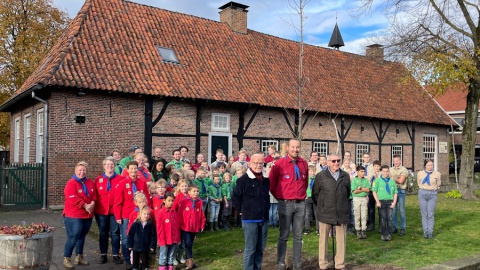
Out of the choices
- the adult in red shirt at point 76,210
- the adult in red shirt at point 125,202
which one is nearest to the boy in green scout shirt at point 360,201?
the adult in red shirt at point 125,202

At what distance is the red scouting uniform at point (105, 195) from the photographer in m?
7.04

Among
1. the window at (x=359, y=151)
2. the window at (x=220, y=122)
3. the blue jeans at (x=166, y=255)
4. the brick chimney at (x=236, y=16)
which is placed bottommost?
the blue jeans at (x=166, y=255)

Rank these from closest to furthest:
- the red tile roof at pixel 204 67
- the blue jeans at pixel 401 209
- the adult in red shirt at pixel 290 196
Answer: the adult in red shirt at pixel 290 196 → the blue jeans at pixel 401 209 → the red tile roof at pixel 204 67

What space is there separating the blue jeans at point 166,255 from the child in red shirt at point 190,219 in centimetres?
36

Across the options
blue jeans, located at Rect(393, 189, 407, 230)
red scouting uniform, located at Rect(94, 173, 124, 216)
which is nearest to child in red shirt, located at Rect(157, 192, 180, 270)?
red scouting uniform, located at Rect(94, 173, 124, 216)

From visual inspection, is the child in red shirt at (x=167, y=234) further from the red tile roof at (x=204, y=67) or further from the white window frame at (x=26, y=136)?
the white window frame at (x=26, y=136)

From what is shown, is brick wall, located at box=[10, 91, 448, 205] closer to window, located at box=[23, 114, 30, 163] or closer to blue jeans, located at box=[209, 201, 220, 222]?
window, located at box=[23, 114, 30, 163]

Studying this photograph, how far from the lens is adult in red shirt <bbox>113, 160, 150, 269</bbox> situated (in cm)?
687

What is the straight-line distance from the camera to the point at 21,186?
12.8 m

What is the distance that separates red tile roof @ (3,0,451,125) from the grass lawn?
7.16 meters

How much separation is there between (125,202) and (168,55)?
34.5 feet

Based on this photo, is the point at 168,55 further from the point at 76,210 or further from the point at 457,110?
the point at 457,110

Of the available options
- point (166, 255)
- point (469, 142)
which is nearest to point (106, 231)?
point (166, 255)

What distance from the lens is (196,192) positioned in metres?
6.99
